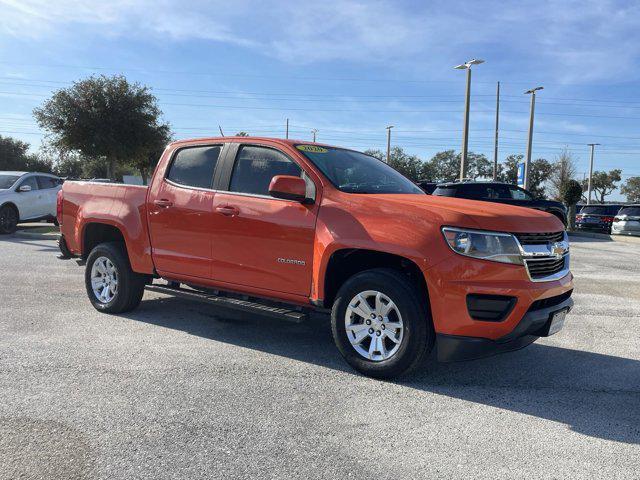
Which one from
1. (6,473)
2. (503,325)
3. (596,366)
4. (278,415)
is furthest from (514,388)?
(6,473)

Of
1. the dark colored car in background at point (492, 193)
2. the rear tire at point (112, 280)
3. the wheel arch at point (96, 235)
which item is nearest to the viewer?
the rear tire at point (112, 280)

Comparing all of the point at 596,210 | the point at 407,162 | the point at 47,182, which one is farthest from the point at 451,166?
the point at 47,182

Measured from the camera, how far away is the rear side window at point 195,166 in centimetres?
548

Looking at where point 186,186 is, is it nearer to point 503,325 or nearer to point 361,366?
point 361,366

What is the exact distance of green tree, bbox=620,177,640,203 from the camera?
8975 centimetres

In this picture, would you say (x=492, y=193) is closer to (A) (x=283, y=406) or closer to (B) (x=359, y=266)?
(B) (x=359, y=266)

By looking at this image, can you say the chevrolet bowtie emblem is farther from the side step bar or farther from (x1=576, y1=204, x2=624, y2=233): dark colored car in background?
(x1=576, y1=204, x2=624, y2=233): dark colored car in background

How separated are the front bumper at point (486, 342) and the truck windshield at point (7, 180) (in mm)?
15584

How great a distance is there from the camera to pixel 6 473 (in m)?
2.79

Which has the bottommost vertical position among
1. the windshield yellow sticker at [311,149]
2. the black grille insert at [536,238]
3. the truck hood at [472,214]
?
the black grille insert at [536,238]

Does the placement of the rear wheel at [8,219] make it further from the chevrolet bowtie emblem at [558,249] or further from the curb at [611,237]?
the curb at [611,237]

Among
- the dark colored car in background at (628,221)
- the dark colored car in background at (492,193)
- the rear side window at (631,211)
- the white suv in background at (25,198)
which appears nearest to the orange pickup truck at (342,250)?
the white suv in background at (25,198)

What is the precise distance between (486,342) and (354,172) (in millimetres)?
1984

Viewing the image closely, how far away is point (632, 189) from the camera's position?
90.8m
